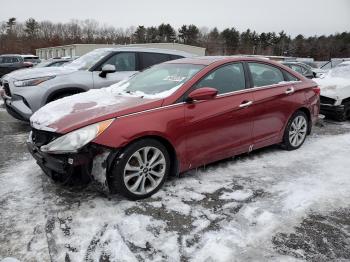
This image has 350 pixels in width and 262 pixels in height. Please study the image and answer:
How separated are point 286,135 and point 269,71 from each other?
3.46ft

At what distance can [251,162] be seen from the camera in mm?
5242

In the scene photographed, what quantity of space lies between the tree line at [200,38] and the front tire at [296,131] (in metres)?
82.7

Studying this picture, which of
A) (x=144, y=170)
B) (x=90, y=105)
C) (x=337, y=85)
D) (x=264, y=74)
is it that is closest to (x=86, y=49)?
(x=337, y=85)

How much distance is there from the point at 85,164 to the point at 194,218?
122cm

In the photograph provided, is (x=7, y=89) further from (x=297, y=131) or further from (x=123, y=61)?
(x=297, y=131)

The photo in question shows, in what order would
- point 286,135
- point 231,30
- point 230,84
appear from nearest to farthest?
1. point 230,84
2. point 286,135
3. point 231,30

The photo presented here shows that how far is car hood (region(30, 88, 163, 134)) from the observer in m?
3.72

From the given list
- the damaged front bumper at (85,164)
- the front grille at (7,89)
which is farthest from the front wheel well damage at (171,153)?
the front grille at (7,89)

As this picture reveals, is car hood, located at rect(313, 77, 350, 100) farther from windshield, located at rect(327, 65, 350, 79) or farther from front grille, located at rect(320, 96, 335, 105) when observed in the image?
windshield, located at rect(327, 65, 350, 79)

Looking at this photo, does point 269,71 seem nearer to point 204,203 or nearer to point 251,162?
point 251,162

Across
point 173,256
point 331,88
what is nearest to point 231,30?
point 331,88

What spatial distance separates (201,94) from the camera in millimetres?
4199

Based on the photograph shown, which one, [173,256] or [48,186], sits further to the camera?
[48,186]

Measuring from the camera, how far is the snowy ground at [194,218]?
300 centimetres
